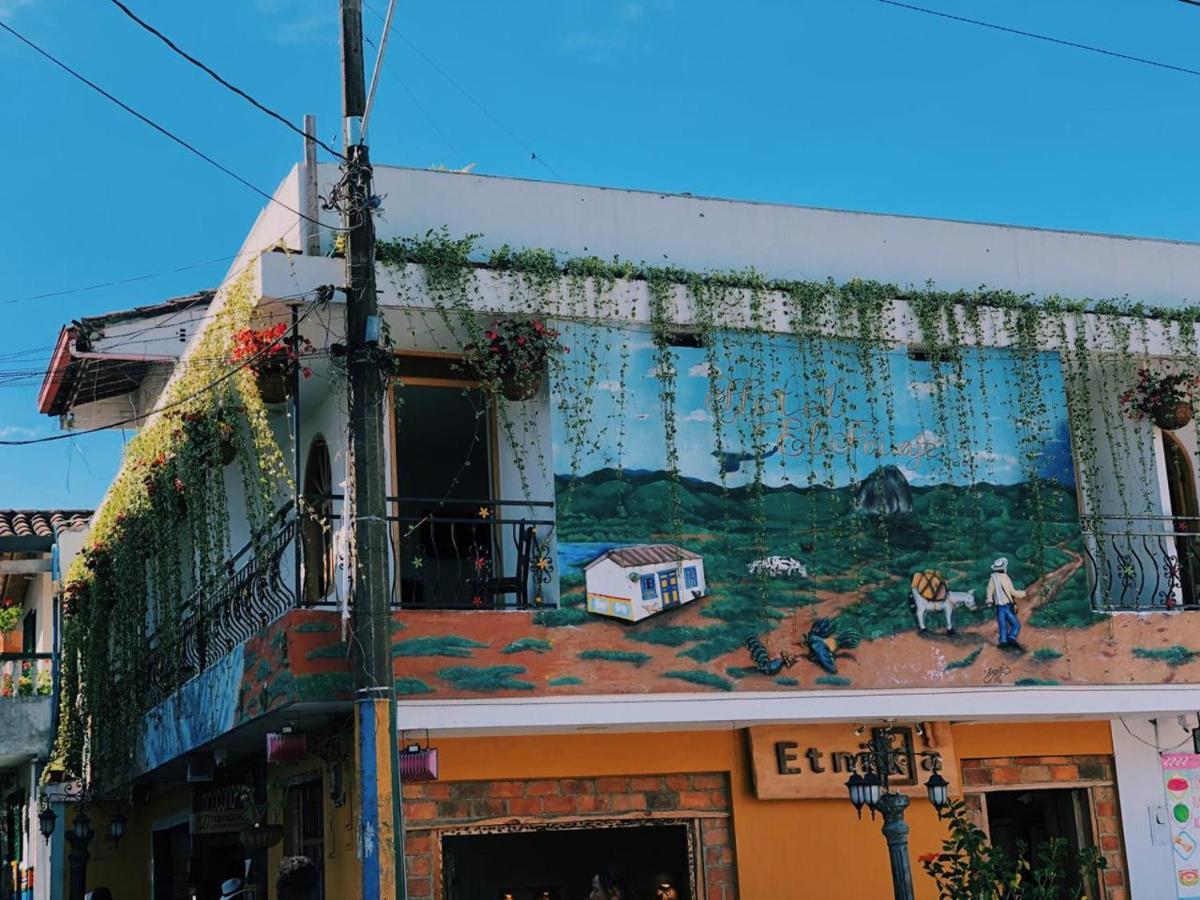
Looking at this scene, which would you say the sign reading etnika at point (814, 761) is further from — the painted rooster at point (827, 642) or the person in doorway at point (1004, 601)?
the person in doorway at point (1004, 601)

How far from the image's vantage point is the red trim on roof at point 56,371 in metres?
14.6

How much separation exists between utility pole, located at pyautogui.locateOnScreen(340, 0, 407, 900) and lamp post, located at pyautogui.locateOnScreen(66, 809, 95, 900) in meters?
10.0

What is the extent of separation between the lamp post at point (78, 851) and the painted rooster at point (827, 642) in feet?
33.1

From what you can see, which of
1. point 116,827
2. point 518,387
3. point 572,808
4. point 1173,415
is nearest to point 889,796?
point 572,808

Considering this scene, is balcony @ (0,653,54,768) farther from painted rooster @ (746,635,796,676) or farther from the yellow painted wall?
painted rooster @ (746,635,796,676)

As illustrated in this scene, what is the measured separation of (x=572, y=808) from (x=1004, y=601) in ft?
13.9

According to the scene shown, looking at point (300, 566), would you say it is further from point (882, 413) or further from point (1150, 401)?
point (1150, 401)

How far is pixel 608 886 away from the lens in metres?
13.8

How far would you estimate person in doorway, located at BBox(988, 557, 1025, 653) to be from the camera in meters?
13.9

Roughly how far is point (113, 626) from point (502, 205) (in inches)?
372

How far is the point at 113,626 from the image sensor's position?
20.0 metres

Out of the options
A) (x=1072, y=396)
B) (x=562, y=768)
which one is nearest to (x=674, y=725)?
(x=562, y=768)

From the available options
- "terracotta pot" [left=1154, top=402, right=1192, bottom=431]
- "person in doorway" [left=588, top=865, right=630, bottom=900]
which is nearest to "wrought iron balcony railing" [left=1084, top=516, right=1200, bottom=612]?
"terracotta pot" [left=1154, top=402, right=1192, bottom=431]

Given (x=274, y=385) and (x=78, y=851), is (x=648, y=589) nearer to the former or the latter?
(x=274, y=385)
